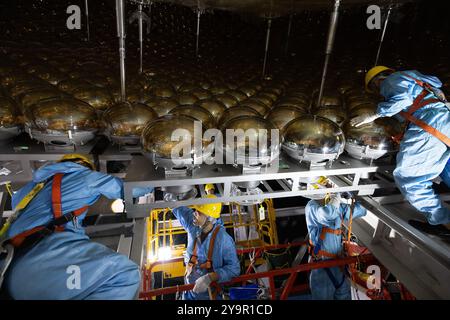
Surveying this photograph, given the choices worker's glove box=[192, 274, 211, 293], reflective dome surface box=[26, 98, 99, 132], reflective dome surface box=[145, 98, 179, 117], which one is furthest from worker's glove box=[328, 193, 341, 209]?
reflective dome surface box=[26, 98, 99, 132]

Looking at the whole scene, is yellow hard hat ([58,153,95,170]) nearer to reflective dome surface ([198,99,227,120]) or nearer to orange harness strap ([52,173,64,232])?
orange harness strap ([52,173,64,232])

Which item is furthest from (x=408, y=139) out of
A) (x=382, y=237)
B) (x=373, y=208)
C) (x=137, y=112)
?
(x=137, y=112)

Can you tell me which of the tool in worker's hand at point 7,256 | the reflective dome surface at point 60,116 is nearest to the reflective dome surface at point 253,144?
the reflective dome surface at point 60,116

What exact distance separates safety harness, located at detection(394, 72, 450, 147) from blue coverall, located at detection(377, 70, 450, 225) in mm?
26

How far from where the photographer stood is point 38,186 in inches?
74.4

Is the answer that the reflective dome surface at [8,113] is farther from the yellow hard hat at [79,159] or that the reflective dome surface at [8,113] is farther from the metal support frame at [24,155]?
the yellow hard hat at [79,159]

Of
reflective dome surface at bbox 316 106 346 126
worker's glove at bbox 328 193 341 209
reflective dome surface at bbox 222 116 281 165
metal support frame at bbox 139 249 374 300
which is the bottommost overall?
metal support frame at bbox 139 249 374 300

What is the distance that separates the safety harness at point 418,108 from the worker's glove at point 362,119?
25cm

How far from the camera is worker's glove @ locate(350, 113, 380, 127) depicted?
2072 millimetres

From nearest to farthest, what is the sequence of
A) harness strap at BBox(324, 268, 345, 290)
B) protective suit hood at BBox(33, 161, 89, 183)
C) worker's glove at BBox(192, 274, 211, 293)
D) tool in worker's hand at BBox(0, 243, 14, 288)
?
tool in worker's hand at BBox(0, 243, 14, 288), protective suit hood at BBox(33, 161, 89, 183), worker's glove at BBox(192, 274, 211, 293), harness strap at BBox(324, 268, 345, 290)

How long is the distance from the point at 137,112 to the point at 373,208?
2170mm

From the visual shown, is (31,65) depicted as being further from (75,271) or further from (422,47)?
(422,47)

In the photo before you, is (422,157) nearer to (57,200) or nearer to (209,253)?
(209,253)

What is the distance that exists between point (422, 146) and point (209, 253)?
2.12 metres
